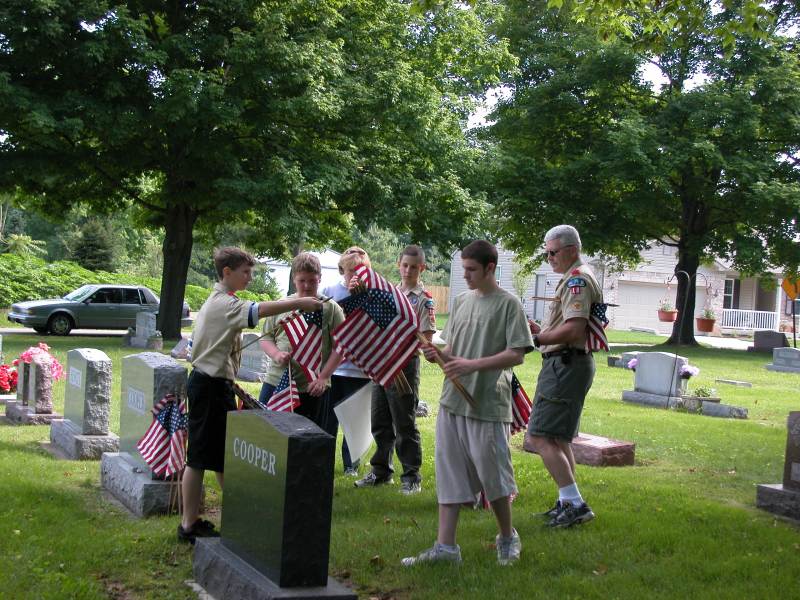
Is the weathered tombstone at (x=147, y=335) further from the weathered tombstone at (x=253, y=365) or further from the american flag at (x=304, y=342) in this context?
the american flag at (x=304, y=342)

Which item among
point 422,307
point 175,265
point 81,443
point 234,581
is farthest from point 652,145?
point 234,581

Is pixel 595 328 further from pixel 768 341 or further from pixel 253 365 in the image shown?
pixel 768 341

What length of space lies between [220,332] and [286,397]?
3.74 ft

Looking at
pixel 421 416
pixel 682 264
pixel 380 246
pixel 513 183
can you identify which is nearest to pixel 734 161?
pixel 682 264

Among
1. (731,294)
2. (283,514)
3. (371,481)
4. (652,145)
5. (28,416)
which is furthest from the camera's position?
(731,294)

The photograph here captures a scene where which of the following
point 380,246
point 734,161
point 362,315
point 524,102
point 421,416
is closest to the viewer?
point 362,315

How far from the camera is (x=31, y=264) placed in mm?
35594

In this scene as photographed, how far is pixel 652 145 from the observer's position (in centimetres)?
3016

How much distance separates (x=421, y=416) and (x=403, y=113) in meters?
13.9

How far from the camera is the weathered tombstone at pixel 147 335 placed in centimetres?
2277

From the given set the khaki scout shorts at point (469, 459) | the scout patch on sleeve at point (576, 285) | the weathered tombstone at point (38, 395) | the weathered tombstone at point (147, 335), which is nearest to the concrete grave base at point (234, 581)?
the khaki scout shorts at point (469, 459)

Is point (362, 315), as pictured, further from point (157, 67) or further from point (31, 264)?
point (31, 264)

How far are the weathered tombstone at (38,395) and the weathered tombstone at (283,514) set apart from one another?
6854 millimetres

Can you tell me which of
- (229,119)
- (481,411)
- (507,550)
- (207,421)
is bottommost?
(507,550)
